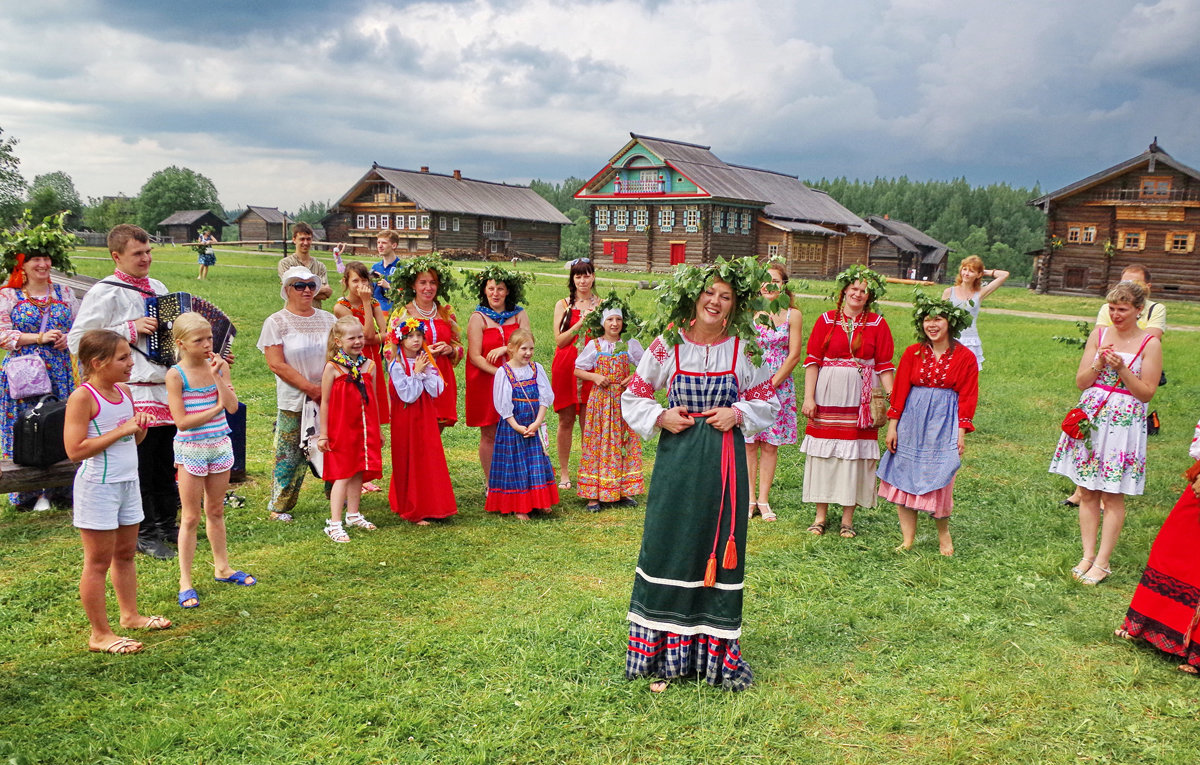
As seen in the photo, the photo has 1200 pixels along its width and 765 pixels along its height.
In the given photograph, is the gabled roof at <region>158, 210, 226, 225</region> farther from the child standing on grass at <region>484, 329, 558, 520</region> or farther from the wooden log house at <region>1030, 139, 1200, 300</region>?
the child standing on grass at <region>484, 329, 558, 520</region>

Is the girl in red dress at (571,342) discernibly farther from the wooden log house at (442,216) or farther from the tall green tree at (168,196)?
the tall green tree at (168,196)

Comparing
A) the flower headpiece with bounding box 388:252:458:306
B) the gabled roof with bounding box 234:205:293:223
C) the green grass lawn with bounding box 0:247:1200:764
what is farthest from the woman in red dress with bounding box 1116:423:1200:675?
the gabled roof with bounding box 234:205:293:223

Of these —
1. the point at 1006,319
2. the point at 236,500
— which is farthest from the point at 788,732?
the point at 1006,319

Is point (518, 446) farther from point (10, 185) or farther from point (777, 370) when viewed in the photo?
point (10, 185)

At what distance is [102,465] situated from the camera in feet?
14.3

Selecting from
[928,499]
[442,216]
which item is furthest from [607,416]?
[442,216]

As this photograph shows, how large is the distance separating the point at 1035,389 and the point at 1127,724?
38.5 feet

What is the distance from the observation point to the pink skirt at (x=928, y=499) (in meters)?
6.27

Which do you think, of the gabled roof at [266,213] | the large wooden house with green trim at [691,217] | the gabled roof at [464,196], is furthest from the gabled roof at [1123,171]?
the gabled roof at [266,213]

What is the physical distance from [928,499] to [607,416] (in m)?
2.91

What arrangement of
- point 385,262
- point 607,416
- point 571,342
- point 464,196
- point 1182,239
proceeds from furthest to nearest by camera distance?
point 464,196, point 1182,239, point 385,262, point 571,342, point 607,416

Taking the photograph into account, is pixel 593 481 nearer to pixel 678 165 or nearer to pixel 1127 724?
pixel 1127 724

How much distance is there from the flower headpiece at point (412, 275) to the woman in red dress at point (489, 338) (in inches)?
12.8

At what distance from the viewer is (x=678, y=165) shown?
42.2m
